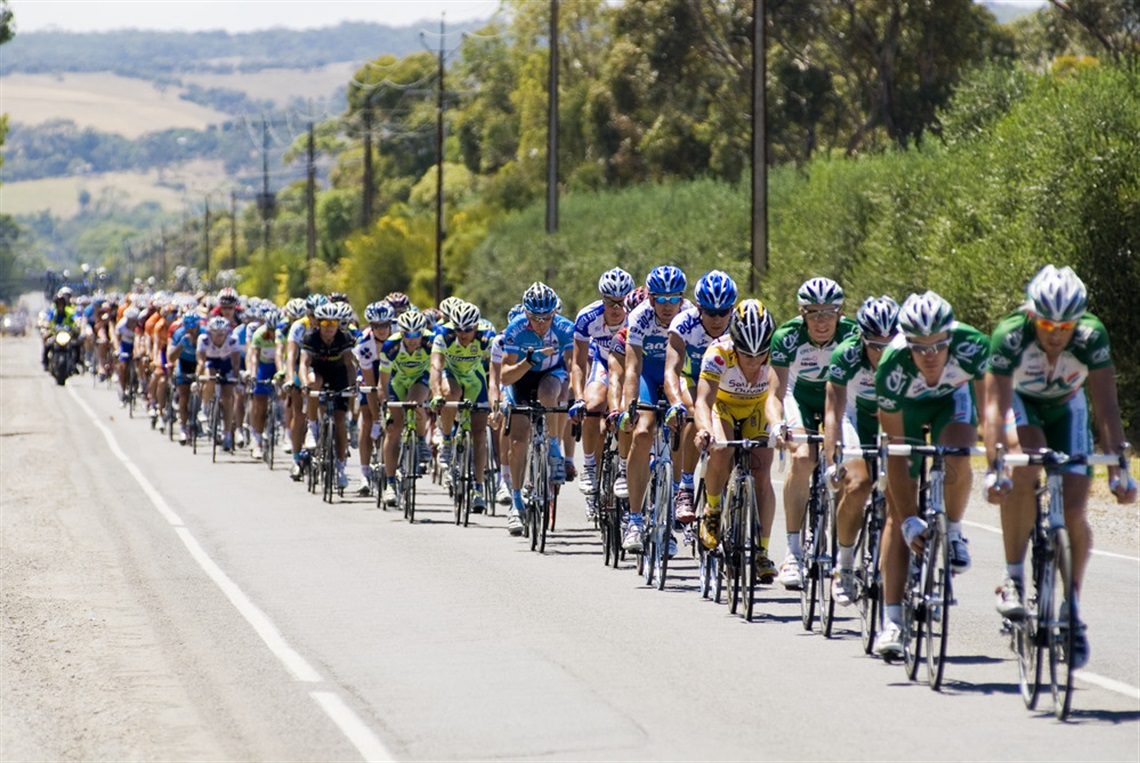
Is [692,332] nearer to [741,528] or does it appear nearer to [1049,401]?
[741,528]

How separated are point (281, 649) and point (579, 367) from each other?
7267 mm

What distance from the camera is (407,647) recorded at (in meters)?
11.4

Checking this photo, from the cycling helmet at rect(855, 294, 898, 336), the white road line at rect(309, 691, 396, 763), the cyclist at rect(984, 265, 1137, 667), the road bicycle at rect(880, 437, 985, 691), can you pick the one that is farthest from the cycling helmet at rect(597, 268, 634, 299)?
the cyclist at rect(984, 265, 1137, 667)

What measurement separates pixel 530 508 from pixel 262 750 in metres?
8.09

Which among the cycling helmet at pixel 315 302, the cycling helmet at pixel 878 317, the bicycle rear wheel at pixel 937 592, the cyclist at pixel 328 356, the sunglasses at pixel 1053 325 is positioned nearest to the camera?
the sunglasses at pixel 1053 325

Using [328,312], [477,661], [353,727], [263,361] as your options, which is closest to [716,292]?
[477,661]

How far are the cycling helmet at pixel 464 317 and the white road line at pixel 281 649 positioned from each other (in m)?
3.14

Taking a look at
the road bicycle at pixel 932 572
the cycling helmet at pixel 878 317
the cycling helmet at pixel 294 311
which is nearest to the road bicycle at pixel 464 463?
the cycling helmet at pixel 294 311

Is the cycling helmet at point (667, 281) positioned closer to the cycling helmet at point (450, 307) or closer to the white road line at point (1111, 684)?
the cycling helmet at point (450, 307)

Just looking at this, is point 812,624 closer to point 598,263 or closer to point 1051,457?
point 1051,457

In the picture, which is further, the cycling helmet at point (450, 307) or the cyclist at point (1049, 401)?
the cycling helmet at point (450, 307)

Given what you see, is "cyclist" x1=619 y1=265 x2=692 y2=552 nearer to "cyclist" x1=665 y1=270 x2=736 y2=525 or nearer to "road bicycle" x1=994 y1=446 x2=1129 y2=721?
"cyclist" x1=665 y1=270 x2=736 y2=525

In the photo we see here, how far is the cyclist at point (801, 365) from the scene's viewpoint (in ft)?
39.3

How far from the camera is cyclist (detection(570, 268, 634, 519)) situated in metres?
17.2
